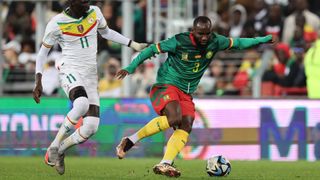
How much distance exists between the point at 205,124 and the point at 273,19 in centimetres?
449

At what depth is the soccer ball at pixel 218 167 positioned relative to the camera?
12.4 m

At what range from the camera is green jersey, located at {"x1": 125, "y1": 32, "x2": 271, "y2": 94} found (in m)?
12.3

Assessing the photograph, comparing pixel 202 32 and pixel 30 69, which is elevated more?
pixel 202 32

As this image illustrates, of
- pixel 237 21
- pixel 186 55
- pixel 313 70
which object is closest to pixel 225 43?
pixel 186 55

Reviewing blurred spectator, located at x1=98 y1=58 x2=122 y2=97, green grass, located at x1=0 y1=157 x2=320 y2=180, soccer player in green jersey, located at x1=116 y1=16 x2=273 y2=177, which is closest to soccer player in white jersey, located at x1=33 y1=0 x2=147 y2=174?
green grass, located at x1=0 y1=157 x2=320 y2=180

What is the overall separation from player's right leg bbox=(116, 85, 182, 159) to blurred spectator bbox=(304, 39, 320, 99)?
27.3 feet

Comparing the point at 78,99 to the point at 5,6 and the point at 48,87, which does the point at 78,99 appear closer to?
the point at 48,87

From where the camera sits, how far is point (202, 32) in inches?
474

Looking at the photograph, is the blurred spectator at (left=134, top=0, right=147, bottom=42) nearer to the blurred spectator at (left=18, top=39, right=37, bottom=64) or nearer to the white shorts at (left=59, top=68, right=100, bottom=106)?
the blurred spectator at (left=18, top=39, right=37, bottom=64)

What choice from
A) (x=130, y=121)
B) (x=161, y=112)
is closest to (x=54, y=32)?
(x=161, y=112)

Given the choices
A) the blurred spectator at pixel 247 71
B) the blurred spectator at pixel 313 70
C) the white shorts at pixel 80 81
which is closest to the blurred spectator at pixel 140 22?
the blurred spectator at pixel 247 71

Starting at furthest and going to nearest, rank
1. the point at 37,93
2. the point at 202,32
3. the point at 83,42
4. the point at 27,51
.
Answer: the point at 27,51 < the point at 83,42 < the point at 37,93 < the point at 202,32

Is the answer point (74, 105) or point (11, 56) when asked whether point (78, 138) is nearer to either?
point (74, 105)

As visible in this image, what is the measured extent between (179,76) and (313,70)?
8320 mm
